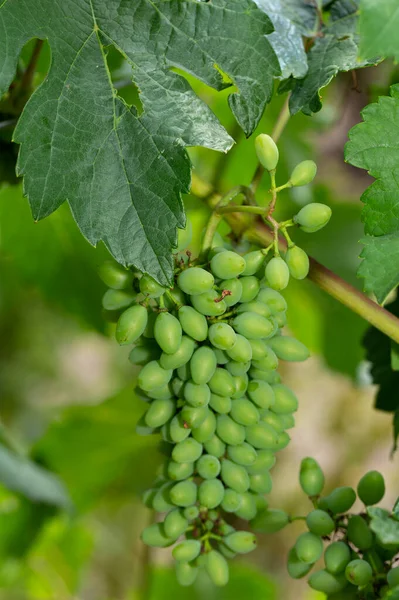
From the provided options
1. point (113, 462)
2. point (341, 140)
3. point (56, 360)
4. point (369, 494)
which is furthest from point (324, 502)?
point (341, 140)

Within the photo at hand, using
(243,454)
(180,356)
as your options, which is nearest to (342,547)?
(243,454)

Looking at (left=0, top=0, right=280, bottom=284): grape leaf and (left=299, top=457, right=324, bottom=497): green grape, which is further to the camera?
(left=299, top=457, right=324, bottom=497): green grape

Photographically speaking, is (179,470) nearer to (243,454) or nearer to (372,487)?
(243,454)

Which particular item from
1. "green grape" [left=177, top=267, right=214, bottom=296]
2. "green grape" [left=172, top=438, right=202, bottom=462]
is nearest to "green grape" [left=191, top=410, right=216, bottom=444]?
"green grape" [left=172, top=438, right=202, bottom=462]

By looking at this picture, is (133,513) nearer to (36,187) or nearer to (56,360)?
(56,360)

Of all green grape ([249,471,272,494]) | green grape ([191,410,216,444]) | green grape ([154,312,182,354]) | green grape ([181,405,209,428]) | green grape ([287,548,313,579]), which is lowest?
green grape ([287,548,313,579])

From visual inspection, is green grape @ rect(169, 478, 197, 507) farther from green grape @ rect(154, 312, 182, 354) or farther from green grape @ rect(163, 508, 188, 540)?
green grape @ rect(154, 312, 182, 354)
